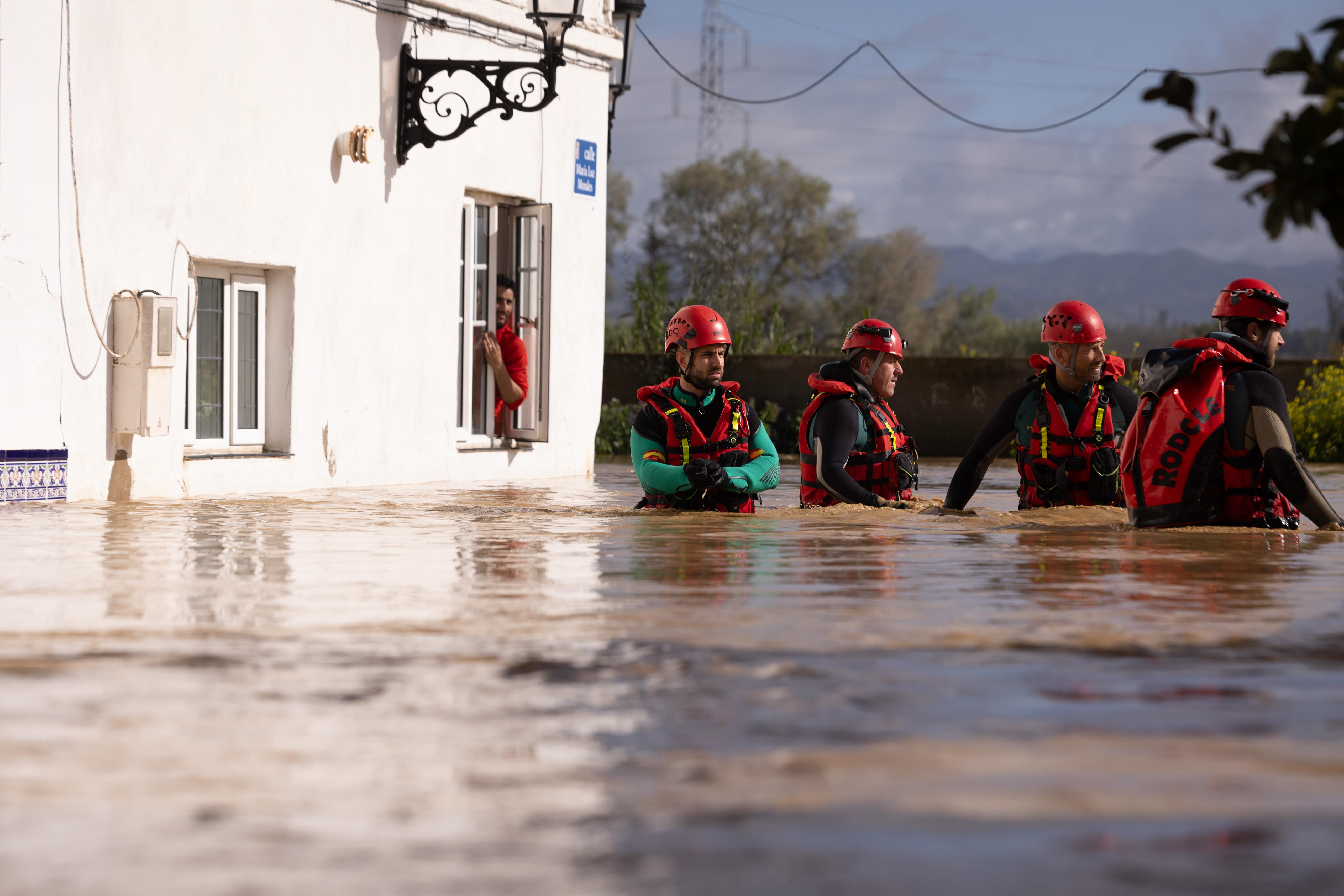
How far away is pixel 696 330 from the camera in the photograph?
787 cm

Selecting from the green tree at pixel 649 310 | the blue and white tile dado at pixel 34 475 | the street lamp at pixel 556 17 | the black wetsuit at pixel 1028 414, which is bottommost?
the blue and white tile dado at pixel 34 475

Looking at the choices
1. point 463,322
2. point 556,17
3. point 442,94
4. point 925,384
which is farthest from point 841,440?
point 925,384

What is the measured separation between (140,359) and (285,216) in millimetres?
1726

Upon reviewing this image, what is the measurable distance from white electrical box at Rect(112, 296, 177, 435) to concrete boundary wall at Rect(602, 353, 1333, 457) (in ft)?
29.8

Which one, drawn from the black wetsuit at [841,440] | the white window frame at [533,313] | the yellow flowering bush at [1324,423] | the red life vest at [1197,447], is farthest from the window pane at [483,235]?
the yellow flowering bush at [1324,423]

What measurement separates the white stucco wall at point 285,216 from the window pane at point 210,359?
0.36m

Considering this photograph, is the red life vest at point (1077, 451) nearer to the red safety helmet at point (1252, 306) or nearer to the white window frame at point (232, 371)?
the red safety helmet at point (1252, 306)

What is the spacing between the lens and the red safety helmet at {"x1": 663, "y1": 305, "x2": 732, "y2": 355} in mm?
7871

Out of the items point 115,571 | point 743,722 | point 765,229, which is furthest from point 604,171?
point 765,229

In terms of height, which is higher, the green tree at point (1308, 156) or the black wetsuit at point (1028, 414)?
the green tree at point (1308, 156)

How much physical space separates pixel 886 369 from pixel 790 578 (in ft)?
8.56

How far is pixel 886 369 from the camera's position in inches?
323

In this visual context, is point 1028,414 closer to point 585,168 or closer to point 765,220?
point 585,168

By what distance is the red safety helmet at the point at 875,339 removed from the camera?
8164mm
